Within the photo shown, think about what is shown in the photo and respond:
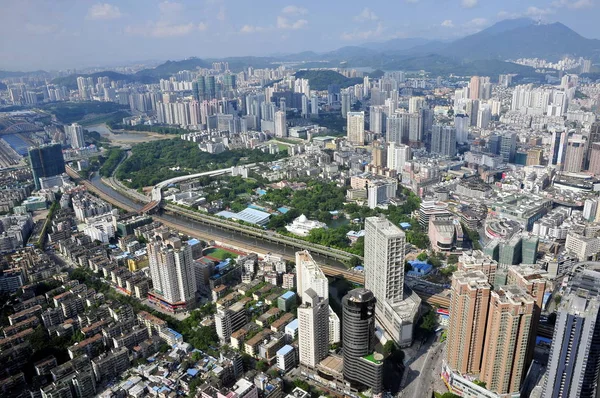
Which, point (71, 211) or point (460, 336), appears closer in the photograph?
point (460, 336)

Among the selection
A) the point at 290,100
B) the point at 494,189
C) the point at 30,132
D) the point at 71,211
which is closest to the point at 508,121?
the point at 494,189

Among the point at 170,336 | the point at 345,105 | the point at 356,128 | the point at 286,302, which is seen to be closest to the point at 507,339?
the point at 286,302

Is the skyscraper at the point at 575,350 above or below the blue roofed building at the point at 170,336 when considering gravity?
above

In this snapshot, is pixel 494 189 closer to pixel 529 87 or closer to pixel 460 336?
pixel 460 336

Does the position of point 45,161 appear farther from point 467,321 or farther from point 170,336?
point 467,321

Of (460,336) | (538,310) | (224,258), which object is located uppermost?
(538,310)

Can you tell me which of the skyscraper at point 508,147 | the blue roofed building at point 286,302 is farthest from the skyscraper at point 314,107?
the blue roofed building at point 286,302

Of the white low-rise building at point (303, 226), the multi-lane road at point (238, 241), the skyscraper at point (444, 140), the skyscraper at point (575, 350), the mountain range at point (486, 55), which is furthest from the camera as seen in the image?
the mountain range at point (486, 55)

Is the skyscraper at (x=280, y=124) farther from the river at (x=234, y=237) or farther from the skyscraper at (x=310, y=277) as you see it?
the skyscraper at (x=310, y=277)
